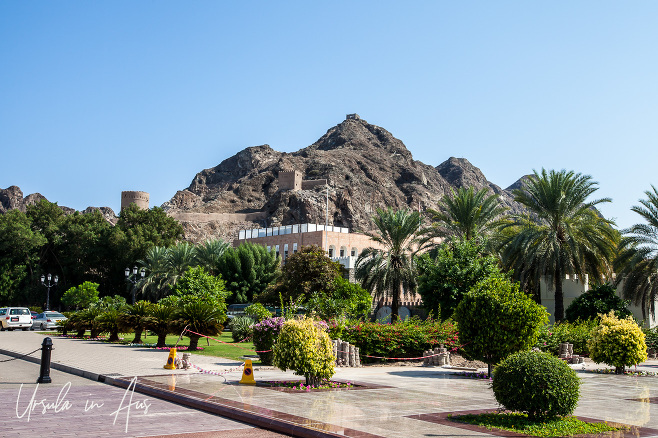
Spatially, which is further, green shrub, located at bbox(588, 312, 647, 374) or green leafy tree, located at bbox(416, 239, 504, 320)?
green leafy tree, located at bbox(416, 239, 504, 320)

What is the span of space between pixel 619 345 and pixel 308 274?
26.0 m

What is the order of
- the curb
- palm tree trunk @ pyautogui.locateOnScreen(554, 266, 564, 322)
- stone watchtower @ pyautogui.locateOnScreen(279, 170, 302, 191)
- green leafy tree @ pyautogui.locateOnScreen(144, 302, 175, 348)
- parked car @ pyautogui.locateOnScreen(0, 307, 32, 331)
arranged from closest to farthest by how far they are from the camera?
the curb → green leafy tree @ pyautogui.locateOnScreen(144, 302, 175, 348) → palm tree trunk @ pyautogui.locateOnScreen(554, 266, 564, 322) → parked car @ pyautogui.locateOnScreen(0, 307, 32, 331) → stone watchtower @ pyautogui.locateOnScreen(279, 170, 302, 191)

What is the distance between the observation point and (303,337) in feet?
40.0

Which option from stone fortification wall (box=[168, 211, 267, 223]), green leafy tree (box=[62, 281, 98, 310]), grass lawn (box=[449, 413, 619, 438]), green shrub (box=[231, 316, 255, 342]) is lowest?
grass lawn (box=[449, 413, 619, 438])

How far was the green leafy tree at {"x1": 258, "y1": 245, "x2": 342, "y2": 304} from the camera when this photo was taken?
41.4 m

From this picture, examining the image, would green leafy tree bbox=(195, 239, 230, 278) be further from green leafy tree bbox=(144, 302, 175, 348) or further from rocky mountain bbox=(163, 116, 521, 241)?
rocky mountain bbox=(163, 116, 521, 241)

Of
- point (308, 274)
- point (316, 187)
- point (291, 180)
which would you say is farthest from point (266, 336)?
point (291, 180)

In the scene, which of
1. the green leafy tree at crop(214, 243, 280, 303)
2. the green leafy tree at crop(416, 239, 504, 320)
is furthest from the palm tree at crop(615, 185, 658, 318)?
the green leafy tree at crop(214, 243, 280, 303)

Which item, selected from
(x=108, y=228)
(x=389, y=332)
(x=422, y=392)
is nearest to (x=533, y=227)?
(x=389, y=332)

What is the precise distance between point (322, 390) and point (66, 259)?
68.7 metres

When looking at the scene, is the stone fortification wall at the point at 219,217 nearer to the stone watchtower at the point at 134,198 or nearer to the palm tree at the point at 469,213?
the stone watchtower at the point at 134,198

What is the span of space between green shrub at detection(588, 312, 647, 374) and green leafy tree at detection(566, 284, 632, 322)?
30.9ft

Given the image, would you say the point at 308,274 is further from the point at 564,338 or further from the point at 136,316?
the point at 564,338

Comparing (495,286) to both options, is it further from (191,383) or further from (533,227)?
(533,227)
